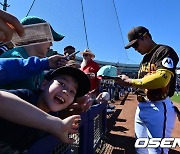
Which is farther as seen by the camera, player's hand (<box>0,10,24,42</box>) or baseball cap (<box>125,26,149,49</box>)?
baseball cap (<box>125,26,149,49</box>)

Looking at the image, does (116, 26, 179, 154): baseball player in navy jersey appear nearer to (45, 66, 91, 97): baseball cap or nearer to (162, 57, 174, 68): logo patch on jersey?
(162, 57, 174, 68): logo patch on jersey

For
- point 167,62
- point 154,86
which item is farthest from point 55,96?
point 167,62

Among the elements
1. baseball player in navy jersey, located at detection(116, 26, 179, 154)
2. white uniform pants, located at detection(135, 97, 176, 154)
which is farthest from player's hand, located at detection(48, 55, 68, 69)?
white uniform pants, located at detection(135, 97, 176, 154)

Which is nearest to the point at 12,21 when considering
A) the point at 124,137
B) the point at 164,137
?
the point at 164,137

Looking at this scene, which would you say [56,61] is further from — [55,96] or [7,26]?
[7,26]

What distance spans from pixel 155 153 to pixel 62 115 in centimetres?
123

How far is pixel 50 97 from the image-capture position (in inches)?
57.9

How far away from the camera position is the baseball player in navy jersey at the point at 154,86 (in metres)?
2.55

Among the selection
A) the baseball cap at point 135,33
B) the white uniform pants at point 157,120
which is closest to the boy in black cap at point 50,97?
the white uniform pants at point 157,120

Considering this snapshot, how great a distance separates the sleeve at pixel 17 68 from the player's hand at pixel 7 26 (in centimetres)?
68

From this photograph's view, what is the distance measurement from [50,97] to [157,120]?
1.50 m

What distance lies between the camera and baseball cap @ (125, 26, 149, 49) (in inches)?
112

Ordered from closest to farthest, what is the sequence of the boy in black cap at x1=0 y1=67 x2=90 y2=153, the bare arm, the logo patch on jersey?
the bare arm < the boy in black cap at x1=0 y1=67 x2=90 y2=153 < the logo patch on jersey

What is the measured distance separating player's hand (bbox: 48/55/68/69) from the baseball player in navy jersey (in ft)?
3.36
